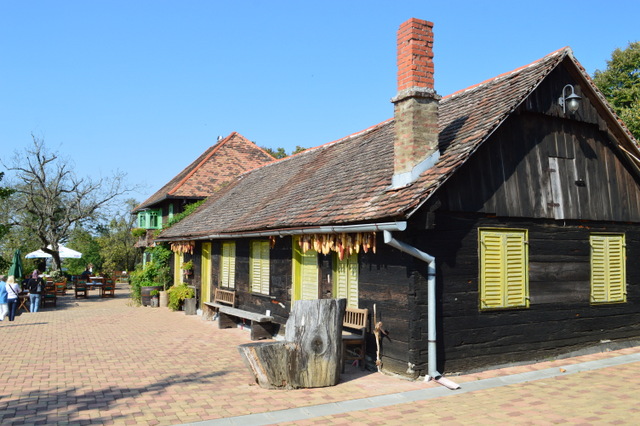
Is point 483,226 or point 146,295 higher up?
point 483,226

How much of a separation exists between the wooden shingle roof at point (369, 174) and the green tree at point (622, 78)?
1855cm

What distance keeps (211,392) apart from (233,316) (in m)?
7.12

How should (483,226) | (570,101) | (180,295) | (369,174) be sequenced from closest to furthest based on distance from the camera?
(483,226)
(570,101)
(369,174)
(180,295)

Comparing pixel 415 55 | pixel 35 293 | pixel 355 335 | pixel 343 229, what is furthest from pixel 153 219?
pixel 415 55

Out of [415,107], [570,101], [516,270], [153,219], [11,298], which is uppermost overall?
[570,101]

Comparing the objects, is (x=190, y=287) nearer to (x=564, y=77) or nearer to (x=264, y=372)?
(x=264, y=372)

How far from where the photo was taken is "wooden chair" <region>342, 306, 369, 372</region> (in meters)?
9.06

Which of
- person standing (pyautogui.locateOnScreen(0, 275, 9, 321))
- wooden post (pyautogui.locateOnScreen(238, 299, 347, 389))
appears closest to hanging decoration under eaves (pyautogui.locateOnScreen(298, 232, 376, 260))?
wooden post (pyautogui.locateOnScreen(238, 299, 347, 389))

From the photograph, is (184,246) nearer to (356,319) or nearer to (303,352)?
(356,319)

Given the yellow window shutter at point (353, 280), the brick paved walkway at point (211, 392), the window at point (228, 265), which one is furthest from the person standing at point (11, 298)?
the yellow window shutter at point (353, 280)

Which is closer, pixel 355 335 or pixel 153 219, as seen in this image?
pixel 355 335

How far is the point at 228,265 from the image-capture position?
53.5 feet

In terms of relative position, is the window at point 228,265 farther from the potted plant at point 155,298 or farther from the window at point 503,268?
the window at point 503,268

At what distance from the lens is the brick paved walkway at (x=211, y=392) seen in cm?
661
